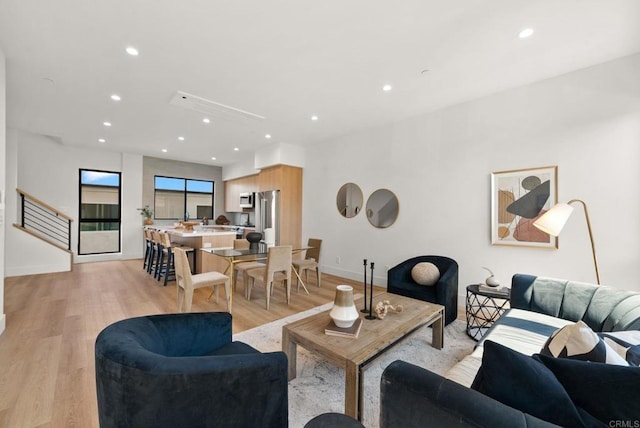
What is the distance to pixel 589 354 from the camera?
102 cm

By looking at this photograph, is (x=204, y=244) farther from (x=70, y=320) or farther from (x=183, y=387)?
(x=183, y=387)

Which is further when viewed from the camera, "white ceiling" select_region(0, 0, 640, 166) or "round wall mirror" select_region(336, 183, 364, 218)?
"round wall mirror" select_region(336, 183, 364, 218)

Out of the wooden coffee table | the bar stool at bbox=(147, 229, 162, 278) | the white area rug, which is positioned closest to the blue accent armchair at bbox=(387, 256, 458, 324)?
the white area rug

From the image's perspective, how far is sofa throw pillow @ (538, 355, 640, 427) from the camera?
0.77 meters

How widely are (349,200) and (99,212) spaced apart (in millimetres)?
6696

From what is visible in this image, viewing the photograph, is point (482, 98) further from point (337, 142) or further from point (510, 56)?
point (337, 142)

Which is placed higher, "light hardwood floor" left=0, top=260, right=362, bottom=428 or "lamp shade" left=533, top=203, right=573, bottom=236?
"lamp shade" left=533, top=203, right=573, bottom=236

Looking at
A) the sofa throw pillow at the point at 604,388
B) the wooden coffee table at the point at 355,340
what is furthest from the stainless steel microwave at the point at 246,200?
the sofa throw pillow at the point at 604,388

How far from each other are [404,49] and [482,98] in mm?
1772

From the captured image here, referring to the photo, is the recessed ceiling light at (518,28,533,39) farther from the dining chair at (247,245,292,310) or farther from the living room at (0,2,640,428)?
the dining chair at (247,245,292,310)

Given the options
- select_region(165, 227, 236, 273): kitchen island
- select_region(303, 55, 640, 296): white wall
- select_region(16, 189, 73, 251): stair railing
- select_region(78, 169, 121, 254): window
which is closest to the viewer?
select_region(303, 55, 640, 296): white wall

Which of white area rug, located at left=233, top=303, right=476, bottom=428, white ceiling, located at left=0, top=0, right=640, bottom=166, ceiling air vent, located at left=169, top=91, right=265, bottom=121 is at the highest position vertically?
white ceiling, located at left=0, top=0, right=640, bottom=166

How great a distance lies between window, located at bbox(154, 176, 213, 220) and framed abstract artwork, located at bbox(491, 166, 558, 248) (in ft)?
26.3

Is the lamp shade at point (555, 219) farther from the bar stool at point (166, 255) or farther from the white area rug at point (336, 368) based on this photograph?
the bar stool at point (166, 255)
